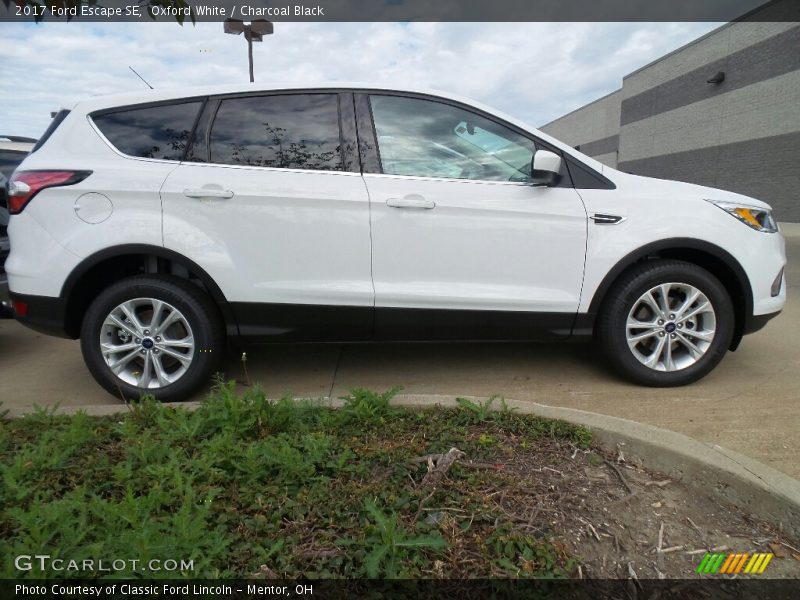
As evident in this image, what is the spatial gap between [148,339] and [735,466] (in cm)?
302

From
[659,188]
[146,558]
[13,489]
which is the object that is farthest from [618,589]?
[659,188]

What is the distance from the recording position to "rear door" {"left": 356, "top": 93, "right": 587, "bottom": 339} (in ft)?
10.3

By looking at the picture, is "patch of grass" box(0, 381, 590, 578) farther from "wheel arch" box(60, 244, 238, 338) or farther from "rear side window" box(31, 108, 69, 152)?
"rear side window" box(31, 108, 69, 152)

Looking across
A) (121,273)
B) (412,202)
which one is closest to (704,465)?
(412,202)

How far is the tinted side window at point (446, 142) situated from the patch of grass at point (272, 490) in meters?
1.47

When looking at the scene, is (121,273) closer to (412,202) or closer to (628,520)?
(412,202)

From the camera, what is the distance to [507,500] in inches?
75.2

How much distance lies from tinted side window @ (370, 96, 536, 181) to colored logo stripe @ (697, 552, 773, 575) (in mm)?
2223

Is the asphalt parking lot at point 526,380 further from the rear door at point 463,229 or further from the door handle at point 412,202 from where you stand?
the door handle at point 412,202

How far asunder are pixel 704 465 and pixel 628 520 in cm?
45

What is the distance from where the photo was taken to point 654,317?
332 centimetres

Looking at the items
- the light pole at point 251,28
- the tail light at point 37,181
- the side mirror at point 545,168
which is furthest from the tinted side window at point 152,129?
the light pole at point 251,28

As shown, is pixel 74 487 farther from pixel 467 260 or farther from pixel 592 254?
pixel 592 254

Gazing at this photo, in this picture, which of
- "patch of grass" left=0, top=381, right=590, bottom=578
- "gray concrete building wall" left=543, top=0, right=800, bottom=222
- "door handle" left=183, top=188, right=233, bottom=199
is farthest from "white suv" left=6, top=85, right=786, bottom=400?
"gray concrete building wall" left=543, top=0, right=800, bottom=222
